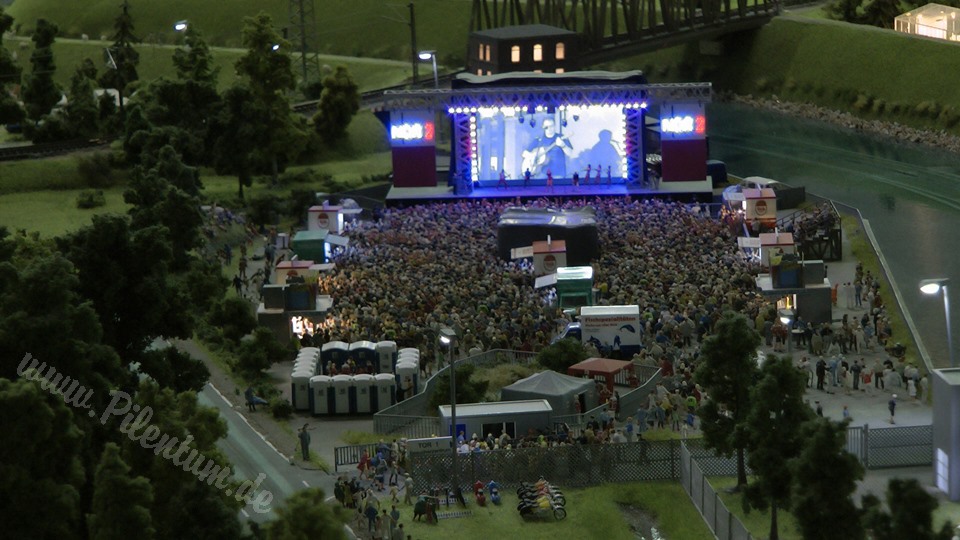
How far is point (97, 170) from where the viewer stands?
8506 centimetres

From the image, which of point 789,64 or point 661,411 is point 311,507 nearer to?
point 661,411

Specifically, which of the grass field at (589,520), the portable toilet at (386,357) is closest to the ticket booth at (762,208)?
the portable toilet at (386,357)

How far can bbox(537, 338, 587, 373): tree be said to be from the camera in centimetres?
5150

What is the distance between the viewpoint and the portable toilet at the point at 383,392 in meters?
49.4

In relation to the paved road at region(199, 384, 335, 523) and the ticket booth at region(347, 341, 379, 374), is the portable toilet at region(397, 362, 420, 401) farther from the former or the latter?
the paved road at region(199, 384, 335, 523)

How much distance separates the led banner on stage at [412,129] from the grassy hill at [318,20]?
47.1 meters

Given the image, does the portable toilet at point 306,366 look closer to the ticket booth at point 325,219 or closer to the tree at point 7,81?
the ticket booth at point 325,219

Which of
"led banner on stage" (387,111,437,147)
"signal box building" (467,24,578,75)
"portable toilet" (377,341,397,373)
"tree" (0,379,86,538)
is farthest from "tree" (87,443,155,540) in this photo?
"signal box building" (467,24,578,75)

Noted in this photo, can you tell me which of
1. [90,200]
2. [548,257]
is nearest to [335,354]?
[548,257]

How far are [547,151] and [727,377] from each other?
4011 centimetres

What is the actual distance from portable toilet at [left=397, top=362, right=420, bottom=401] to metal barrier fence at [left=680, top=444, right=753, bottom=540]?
34.4ft

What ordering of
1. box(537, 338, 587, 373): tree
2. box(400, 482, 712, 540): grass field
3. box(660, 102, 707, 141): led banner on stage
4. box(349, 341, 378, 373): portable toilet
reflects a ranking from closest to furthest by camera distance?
Answer: box(400, 482, 712, 540): grass field, box(537, 338, 587, 373): tree, box(349, 341, 378, 373): portable toilet, box(660, 102, 707, 141): led banner on stage

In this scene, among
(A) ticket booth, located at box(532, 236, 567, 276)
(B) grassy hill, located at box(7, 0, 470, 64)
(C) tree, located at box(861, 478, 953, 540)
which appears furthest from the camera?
(B) grassy hill, located at box(7, 0, 470, 64)

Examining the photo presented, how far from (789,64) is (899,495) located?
89.4m
